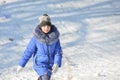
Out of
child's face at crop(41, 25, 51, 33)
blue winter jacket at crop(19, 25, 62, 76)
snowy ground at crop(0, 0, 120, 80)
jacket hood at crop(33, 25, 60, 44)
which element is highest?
child's face at crop(41, 25, 51, 33)

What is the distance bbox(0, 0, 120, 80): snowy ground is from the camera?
8.36 m

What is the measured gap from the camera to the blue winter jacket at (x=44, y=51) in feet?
19.3

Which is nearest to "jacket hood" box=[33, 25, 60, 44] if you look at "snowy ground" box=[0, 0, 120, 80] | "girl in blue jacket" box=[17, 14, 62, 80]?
"girl in blue jacket" box=[17, 14, 62, 80]

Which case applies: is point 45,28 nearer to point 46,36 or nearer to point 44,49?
point 46,36

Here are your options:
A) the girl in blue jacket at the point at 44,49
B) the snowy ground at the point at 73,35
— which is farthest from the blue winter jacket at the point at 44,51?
the snowy ground at the point at 73,35

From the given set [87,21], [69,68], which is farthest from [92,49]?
[87,21]

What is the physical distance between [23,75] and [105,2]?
6.81m

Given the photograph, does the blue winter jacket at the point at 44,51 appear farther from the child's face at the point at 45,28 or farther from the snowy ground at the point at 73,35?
the snowy ground at the point at 73,35

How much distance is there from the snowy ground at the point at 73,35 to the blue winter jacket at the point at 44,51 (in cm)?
196

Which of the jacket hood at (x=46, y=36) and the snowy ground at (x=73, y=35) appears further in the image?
the snowy ground at (x=73, y=35)

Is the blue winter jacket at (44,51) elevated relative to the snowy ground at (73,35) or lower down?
elevated

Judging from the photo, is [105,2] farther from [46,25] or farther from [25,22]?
[46,25]

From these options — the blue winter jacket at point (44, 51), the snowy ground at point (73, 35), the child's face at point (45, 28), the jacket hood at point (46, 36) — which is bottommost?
the snowy ground at point (73, 35)

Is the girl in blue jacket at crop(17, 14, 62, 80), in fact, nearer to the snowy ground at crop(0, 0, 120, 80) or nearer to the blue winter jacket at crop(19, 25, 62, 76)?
the blue winter jacket at crop(19, 25, 62, 76)
